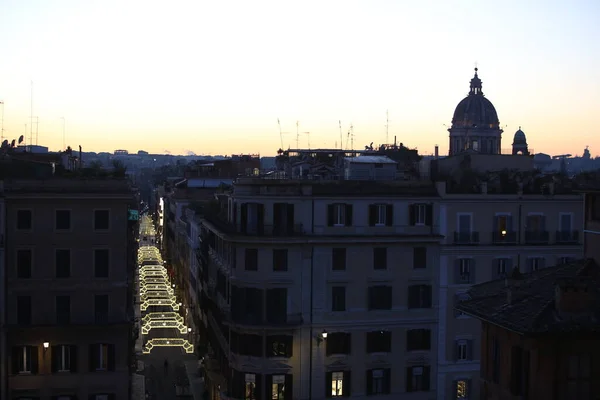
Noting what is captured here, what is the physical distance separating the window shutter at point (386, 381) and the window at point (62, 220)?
18835 millimetres

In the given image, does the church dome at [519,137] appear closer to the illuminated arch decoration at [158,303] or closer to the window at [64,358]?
the illuminated arch decoration at [158,303]

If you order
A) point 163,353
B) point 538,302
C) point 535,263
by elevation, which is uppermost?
point 538,302

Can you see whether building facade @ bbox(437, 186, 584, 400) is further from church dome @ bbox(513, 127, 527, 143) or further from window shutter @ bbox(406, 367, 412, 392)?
church dome @ bbox(513, 127, 527, 143)

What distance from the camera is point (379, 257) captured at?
49.6 metres

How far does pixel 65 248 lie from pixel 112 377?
286 inches

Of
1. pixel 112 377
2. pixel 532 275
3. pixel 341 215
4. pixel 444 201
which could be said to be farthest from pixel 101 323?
pixel 532 275

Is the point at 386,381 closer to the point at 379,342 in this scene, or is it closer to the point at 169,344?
the point at 379,342

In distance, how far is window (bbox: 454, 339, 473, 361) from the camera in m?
50.7

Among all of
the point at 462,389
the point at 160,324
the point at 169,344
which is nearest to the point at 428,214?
the point at 462,389

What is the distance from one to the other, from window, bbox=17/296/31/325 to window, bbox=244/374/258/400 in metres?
11.8

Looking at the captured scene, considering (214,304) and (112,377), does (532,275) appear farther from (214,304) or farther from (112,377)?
(214,304)

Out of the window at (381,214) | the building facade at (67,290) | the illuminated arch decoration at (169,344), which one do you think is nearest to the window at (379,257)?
the window at (381,214)

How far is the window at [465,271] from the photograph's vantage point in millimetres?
50719

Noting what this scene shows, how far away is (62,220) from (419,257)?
19448 millimetres
